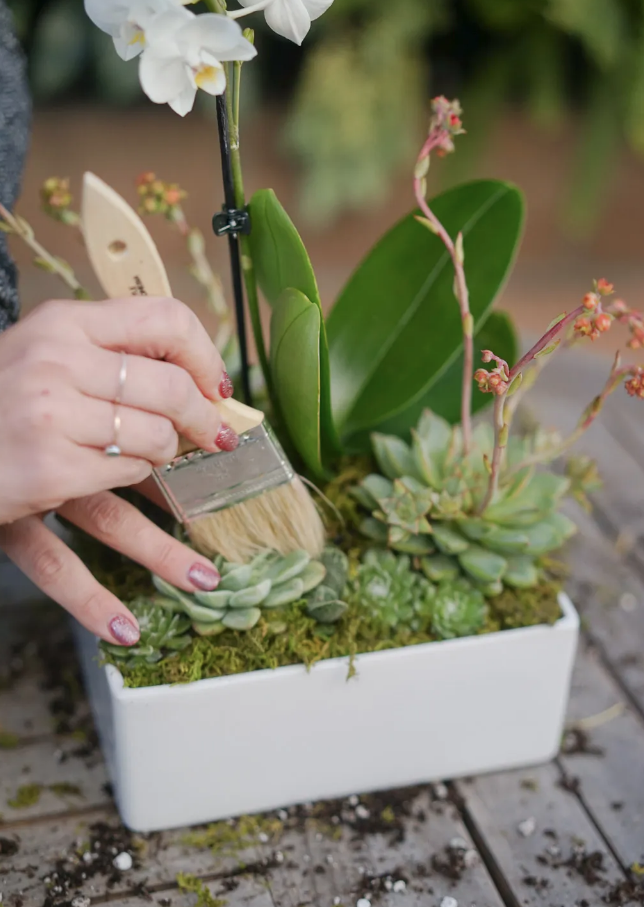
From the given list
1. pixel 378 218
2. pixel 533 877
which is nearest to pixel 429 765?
pixel 533 877

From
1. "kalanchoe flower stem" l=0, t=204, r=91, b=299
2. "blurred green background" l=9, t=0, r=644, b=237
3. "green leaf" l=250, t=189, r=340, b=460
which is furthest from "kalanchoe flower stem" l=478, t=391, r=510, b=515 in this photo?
"blurred green background" l=9, t=0, r=644, b=237

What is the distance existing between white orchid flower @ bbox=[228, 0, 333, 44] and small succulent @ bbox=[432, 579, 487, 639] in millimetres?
366

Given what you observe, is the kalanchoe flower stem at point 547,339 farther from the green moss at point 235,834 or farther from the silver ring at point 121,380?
the green moss at point 235,834

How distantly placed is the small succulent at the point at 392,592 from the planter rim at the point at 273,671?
0.03 m

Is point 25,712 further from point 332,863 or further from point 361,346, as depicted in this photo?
point 361,346

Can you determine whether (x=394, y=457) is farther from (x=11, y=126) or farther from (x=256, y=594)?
(x=11, y=126)

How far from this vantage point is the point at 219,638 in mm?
609

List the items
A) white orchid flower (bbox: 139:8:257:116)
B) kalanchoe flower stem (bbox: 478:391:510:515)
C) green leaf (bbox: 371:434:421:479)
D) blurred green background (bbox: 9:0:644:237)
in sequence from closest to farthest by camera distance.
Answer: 1. white orchid flower (bbox: 139:8:257:116)
2. kalanchoe flower stem (bbox: 478:391:510:515)
3. green leaf (bbox: 371:434:421:479)
4. blurred green background (bbox: 9:0:644:237)

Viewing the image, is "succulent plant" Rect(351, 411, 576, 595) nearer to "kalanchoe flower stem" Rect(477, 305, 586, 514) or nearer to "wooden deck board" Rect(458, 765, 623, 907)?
"kalanchoe flower stem" Rect(477, 305, 586, 514)

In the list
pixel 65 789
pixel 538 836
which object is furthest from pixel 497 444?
pixel 65 789

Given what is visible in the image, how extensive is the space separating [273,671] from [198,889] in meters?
0.14

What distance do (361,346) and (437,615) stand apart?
229 mm

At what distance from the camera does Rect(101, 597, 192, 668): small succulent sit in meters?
0.59

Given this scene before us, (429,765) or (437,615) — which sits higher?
(437,615)
